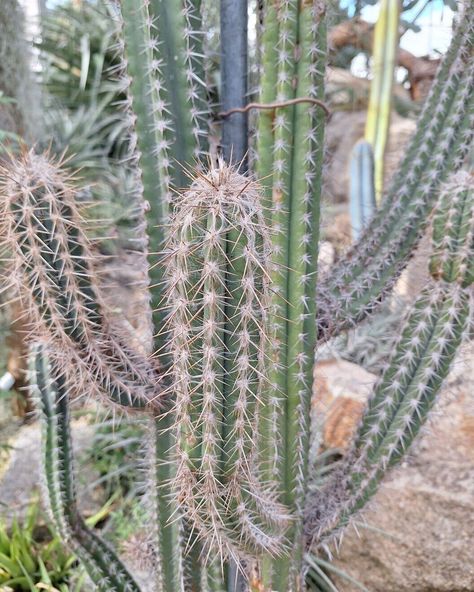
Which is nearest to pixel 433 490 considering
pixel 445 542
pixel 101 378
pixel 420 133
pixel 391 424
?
pixel 445 542

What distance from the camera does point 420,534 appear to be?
198 centimetres

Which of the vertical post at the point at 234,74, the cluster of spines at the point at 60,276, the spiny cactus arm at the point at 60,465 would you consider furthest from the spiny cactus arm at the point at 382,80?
the cluster of spines at the point at 60,276

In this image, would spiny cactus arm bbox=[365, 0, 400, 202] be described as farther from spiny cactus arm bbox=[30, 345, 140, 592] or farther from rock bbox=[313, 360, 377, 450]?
spiny cactus arm bbox=[30, 345, 140, 592]

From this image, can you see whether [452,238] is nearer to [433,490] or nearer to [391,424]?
[391,424]

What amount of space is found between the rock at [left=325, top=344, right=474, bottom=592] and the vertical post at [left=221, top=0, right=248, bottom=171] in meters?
1.16

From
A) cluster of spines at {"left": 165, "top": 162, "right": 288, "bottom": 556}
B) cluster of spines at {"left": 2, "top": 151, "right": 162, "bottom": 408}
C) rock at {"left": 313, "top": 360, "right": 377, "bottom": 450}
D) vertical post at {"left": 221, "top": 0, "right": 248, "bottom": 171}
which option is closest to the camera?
cluster of spines at {"left": 165, "top": 162, "right": 288, "bottom": 556}

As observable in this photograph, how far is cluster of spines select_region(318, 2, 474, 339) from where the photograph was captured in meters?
1.35

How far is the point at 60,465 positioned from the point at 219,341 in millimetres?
848

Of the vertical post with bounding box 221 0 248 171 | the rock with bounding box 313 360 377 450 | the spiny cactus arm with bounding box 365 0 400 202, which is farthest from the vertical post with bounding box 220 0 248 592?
the spiny cactus arm with bounding box 365 0 400 202

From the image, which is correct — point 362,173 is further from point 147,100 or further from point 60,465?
point 60,465

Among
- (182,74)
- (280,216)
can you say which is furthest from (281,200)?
(182,74)

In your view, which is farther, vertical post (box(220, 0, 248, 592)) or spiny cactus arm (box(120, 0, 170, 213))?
vertical post (box(220, 0, 248, 592))

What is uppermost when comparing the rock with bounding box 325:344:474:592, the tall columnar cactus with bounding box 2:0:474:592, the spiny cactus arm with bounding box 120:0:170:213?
the spiny cactus arm with bounding box 120:0:170:213

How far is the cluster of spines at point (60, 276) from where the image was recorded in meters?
0.95
